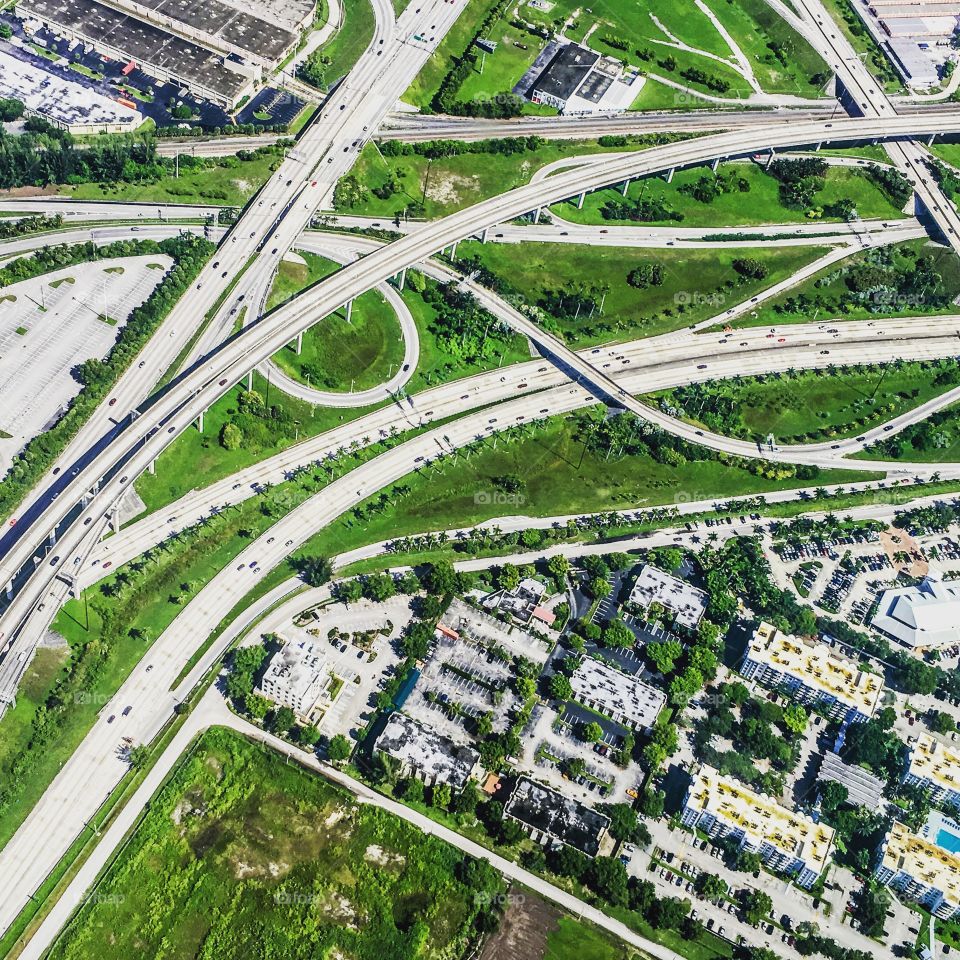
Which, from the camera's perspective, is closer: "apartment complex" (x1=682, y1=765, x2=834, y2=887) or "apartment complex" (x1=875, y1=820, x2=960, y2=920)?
"apartment complex" (x1=875, y1=820, x2=960, y2=920)

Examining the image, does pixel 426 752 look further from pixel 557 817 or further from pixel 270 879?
pixel 270 879

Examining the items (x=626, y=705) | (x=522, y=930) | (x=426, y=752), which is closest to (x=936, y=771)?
(x=626, y=705)

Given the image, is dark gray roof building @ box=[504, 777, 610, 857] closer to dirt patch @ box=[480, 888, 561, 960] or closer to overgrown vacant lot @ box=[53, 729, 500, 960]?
dirt patch @ box=[480, 888, 561, 960]

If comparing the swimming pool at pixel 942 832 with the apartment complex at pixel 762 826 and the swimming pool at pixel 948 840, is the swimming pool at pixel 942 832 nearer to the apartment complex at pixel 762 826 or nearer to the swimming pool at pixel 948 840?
the swimming pool at pixel 948 840

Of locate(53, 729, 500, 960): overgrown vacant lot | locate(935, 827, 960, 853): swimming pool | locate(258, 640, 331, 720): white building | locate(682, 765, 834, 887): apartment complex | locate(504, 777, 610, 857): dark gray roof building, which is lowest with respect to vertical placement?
locate(53, 729, 500, 960): overgrown vacant lot

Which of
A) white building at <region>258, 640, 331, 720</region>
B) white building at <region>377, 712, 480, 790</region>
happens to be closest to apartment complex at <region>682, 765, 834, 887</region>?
white building at <region>377, 712, 480, 790</region>

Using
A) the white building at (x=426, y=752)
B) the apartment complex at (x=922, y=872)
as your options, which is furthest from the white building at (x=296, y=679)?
the apartment complex at (x=922, y=872)

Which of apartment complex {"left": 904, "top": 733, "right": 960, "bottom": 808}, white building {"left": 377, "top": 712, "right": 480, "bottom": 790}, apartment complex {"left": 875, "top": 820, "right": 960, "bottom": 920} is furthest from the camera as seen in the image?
apartment complex {"left": 904, "top": 733, "right": 960, "bottom": 808}

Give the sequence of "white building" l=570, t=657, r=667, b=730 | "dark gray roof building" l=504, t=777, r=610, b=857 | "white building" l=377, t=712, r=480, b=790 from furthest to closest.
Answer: "white building" l=570, t=657, r=667, b=730 < "white building" l=377, t=712, r=480, b=790 < "dark gray roof building" l=504, t=777, r=610, b=857
